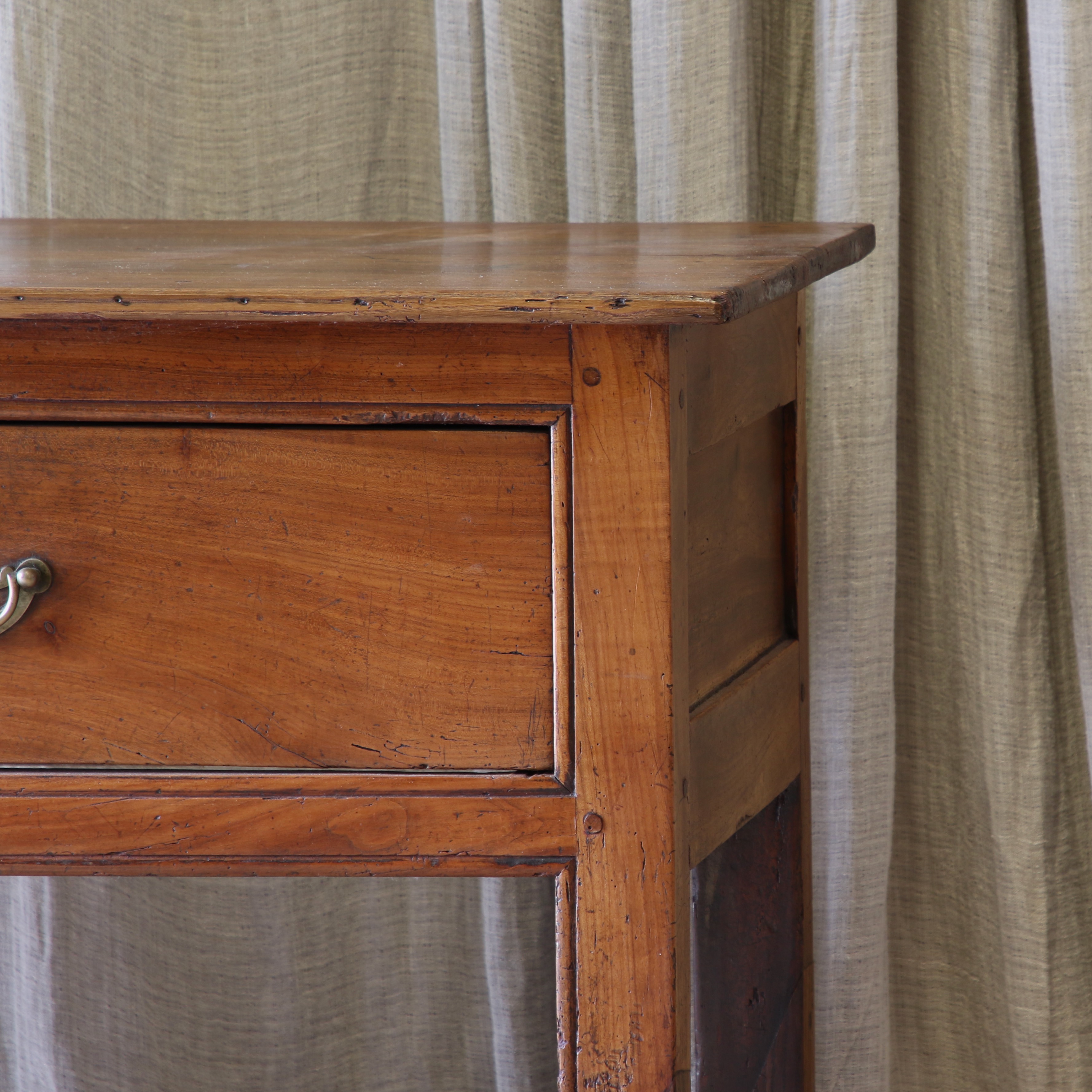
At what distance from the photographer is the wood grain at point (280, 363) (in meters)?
0.56

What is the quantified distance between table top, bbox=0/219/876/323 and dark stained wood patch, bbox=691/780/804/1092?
37cm

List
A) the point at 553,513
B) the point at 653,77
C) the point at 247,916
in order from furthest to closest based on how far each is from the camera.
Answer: the point at 247,916 → the point at 653,77 → the point at 553,513

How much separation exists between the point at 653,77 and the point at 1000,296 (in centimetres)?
31

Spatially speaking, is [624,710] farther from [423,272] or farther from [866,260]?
[866,260]

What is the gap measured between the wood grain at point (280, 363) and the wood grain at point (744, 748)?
0.20 meters

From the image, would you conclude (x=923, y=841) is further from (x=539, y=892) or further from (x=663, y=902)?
(x=663, y=902)

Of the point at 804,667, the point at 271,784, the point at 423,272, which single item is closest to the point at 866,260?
the point at 804,667

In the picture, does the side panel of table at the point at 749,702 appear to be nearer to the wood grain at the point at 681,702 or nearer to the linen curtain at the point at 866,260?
the wood grain at the point at 681,702

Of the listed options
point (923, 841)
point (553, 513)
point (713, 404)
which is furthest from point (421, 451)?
point (923, 841)

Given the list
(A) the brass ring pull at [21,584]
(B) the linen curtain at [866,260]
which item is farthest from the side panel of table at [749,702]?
(A) the brass ring pull at [21,584]

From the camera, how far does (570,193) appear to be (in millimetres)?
1060

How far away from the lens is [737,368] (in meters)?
0.71

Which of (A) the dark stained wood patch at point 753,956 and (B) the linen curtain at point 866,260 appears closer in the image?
(A) the dark stained wood patch at point 753,956

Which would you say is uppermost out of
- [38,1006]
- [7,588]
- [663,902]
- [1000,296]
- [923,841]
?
[1000,296]
